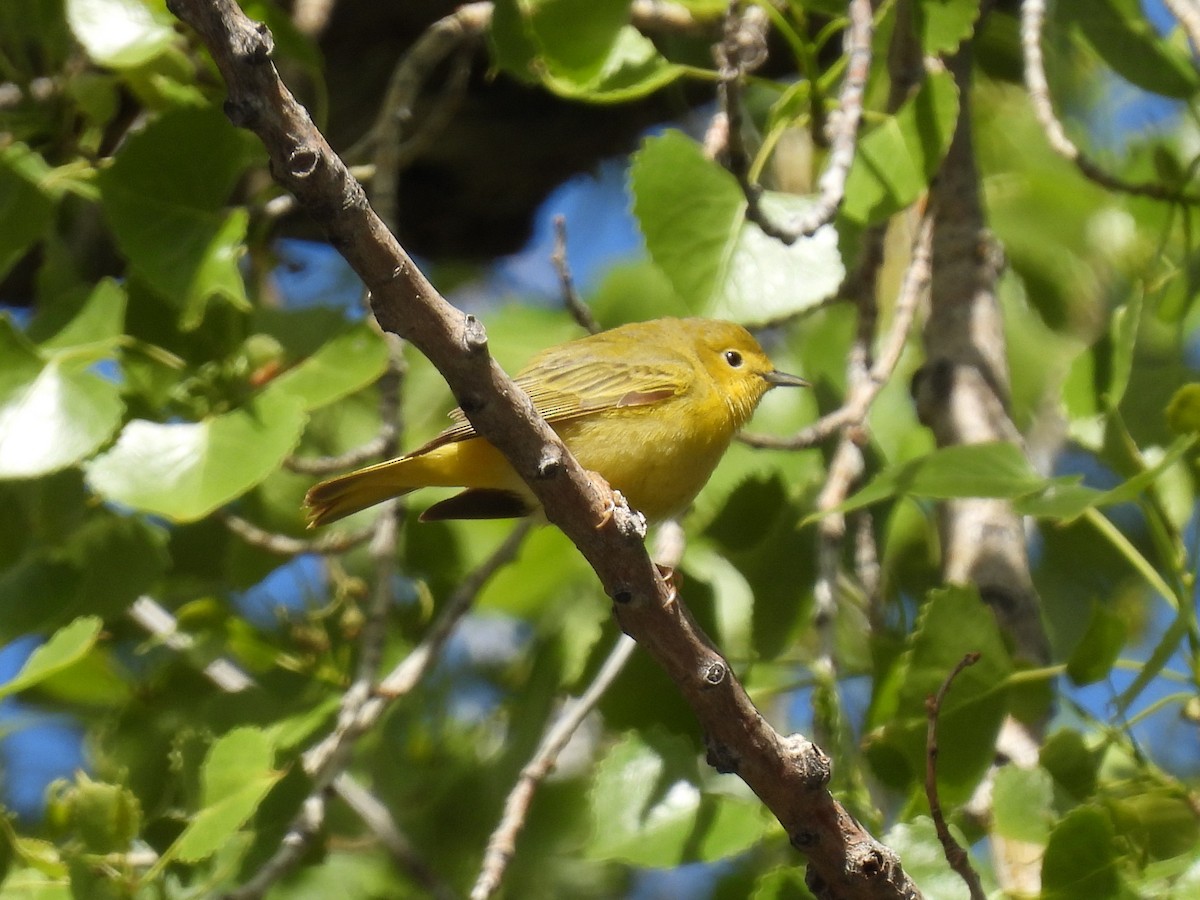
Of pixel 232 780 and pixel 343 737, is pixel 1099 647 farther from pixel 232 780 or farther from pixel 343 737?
pixel 232 780

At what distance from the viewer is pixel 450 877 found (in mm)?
3221

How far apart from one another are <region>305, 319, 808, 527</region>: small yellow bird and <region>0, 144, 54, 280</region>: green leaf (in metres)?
0.78

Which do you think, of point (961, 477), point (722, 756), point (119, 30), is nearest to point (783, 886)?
point (722, 756)

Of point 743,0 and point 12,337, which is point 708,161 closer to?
point 743,0

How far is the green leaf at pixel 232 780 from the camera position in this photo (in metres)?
2.22

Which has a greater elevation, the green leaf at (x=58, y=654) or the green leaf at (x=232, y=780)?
the green leaf at (x=58, y=654)

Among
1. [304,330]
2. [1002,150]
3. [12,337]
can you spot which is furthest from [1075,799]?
[1002,150]

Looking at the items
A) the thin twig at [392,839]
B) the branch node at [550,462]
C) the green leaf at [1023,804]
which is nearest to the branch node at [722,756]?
the branch node at [550,462]

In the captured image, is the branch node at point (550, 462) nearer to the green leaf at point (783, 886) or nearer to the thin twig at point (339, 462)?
the green leaf at point (783, 886)

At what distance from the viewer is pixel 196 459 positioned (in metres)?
2.42

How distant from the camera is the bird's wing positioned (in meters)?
2.66

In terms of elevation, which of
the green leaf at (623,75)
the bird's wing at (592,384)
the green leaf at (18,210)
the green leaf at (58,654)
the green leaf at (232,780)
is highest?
the green leaf at (623,75)

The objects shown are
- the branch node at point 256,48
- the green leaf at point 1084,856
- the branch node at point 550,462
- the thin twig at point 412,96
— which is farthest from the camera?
the thin twig at point 412,96

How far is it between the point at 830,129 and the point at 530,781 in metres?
1.31
